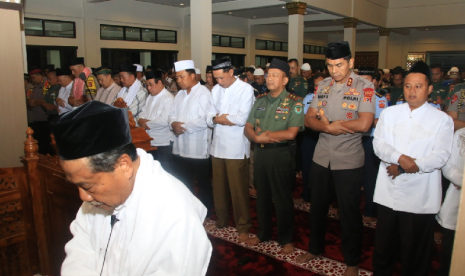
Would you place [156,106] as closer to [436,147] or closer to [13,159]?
[13,159]

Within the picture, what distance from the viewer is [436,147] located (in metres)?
2.14

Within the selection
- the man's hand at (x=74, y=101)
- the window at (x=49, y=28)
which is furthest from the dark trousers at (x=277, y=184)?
the window at (x=49, y=28)

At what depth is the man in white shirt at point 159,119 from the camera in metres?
3.91

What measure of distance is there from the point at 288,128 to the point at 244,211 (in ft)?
2.93

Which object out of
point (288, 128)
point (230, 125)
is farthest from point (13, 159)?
point (288, 128)

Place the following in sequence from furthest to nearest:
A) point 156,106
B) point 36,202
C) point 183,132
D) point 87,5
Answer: point 87,5 → point 156,106 → point 183,132 → point 36,202

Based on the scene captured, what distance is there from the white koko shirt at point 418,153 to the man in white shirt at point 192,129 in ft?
5.75

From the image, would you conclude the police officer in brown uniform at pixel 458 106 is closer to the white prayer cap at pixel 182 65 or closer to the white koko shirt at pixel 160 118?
the white prayer cap at pixel 182 65

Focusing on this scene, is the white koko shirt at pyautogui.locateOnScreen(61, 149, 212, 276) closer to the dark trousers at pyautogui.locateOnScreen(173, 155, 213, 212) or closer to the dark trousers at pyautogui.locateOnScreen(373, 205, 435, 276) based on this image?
the dark trousers at pyautogui.locateOnScreen(373, 205, 435, 276)

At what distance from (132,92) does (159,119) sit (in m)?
0.77

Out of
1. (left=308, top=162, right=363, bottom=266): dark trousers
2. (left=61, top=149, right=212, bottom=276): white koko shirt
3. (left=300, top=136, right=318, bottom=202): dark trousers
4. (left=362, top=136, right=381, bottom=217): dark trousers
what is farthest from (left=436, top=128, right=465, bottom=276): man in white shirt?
(left=300, top=136, right=318, bottom=202): dark trousers

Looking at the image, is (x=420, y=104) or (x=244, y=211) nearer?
(x=420, y=104)

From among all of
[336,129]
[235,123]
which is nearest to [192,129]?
[235,123]

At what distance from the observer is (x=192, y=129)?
350cm
